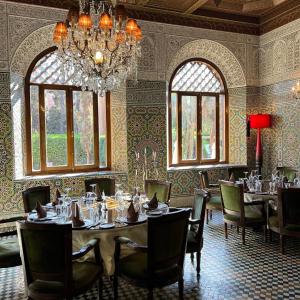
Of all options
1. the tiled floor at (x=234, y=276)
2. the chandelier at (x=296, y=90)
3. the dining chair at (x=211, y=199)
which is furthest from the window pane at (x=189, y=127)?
the tiled floor at (x=234, y=276)

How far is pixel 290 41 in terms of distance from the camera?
6672 millimetres

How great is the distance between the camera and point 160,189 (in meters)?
4.83

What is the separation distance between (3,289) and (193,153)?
4.84 meters

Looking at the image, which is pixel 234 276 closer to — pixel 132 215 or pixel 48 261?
pixel 132 215

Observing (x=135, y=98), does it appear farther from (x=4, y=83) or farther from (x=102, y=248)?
(x=102, y=248)

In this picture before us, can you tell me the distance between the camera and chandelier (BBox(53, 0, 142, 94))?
3.59 m

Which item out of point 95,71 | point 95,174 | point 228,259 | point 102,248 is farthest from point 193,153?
point 102,248

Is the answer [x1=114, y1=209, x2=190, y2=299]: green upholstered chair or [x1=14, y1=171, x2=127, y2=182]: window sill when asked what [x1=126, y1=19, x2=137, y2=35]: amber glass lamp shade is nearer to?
[x1=114, y1=209, x2=190, y2=299]: green upholstered chair

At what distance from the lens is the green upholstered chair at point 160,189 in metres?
→ 4.71

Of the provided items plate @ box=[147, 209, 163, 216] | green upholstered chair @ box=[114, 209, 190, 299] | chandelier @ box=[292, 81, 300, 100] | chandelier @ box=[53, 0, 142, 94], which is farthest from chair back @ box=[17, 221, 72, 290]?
chandelier @ box=[292, 81, 300, 100]

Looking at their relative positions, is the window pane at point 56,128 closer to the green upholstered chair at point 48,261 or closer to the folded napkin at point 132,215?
the folded napkin at point 132,215

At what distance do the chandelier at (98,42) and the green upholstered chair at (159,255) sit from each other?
6.09 feet

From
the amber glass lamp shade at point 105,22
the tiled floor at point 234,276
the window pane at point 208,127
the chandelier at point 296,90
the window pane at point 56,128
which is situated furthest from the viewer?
the window pane at point 208,127

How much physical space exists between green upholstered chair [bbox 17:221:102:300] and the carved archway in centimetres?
484
